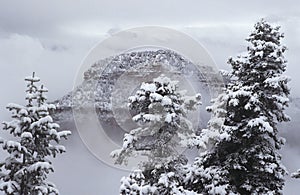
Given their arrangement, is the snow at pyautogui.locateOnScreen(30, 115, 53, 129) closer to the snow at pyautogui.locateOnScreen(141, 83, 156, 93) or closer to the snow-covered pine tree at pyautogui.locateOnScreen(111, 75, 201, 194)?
the snow-covered pine tree at pyautogui.locateOnScreen(111, 75, 201, 194)

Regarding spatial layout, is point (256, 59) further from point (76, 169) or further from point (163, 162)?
point (76, 169)

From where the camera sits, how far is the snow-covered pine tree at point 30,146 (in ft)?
39.5

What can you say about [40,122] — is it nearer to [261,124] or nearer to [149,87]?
[149,87]

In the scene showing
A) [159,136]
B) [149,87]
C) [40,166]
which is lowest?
[40,166]

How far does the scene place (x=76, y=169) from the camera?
182750 millimetres

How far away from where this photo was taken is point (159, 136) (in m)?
13.7

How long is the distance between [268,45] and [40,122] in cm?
861

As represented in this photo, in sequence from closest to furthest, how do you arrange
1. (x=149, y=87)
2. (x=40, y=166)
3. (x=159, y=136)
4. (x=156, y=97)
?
(x=40, y=166), (x=156, y=97), (x=149, y=87), (x=159, y=136)

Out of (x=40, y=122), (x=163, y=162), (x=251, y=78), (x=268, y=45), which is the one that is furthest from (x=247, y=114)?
(x=40, y=122)

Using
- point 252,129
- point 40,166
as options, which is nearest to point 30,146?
point 40,166

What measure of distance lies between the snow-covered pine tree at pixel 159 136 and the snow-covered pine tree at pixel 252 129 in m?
1.74

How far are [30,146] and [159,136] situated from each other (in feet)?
12.7

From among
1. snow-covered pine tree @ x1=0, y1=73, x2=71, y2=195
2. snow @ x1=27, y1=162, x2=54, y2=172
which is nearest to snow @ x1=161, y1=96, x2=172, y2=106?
snow-covered pine tree @ x1=0, y1=73, x2=71, y2=195

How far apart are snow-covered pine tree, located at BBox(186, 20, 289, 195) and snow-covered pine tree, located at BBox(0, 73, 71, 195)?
16.4ft
